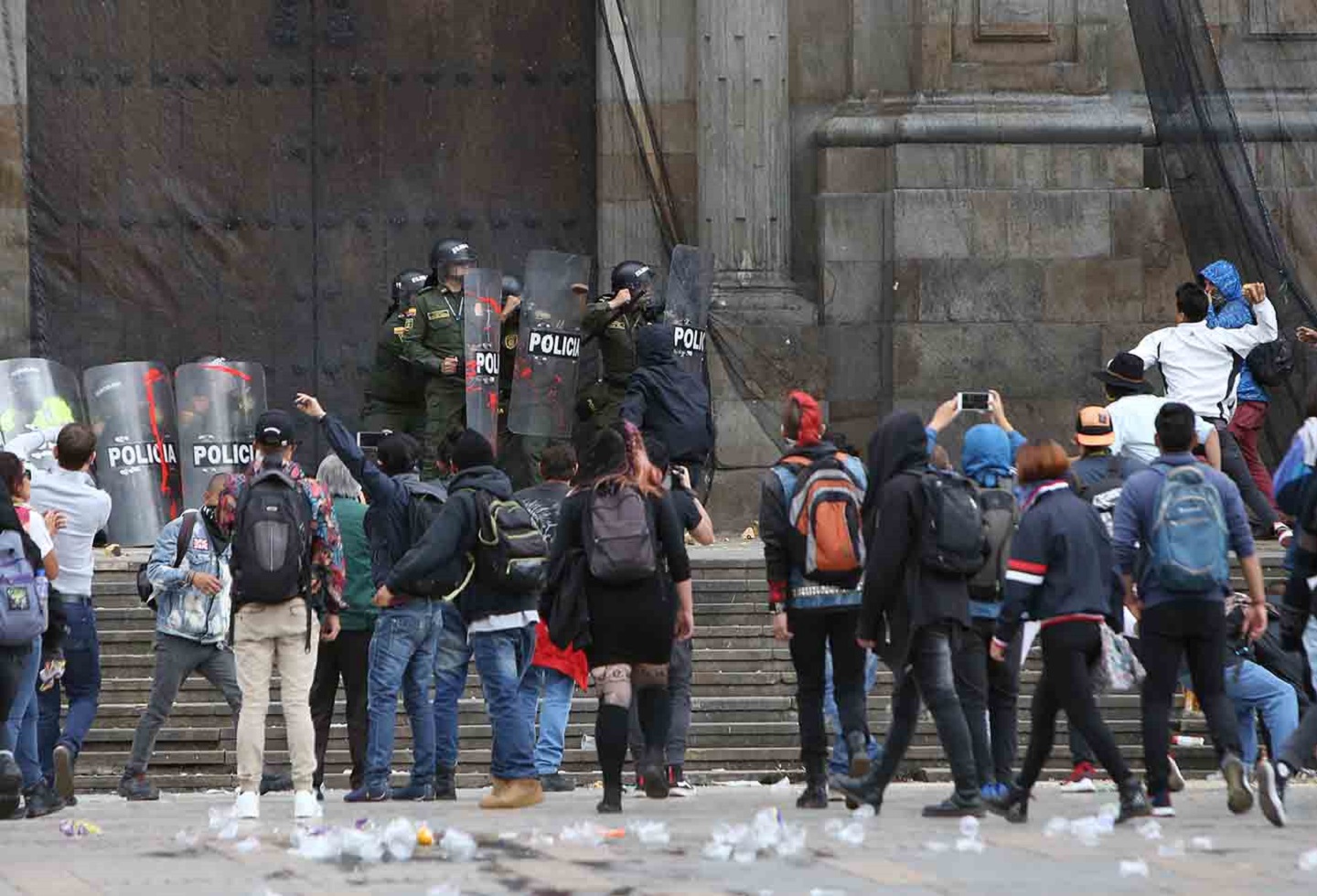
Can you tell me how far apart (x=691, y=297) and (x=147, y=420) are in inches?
128

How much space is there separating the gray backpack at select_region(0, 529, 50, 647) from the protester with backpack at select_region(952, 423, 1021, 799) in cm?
347

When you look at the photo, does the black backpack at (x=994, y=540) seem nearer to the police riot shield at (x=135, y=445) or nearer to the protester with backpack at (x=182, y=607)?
the protester with backpack at (x=182, y=607)

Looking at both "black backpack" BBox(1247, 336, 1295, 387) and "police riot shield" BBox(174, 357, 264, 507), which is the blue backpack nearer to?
"black backpack" BBox(1247, 336, 1295, 387)

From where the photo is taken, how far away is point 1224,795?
10961 millimetres

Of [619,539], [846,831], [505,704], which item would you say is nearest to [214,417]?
[505,704]

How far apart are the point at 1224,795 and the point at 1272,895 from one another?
3.21 meters

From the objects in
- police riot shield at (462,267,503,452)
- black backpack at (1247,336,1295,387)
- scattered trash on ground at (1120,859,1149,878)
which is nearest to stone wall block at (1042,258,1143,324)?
black backpack at (1247,336,1295,387)

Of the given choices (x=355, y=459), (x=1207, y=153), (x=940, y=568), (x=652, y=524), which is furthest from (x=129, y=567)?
(x=1207, y=153)

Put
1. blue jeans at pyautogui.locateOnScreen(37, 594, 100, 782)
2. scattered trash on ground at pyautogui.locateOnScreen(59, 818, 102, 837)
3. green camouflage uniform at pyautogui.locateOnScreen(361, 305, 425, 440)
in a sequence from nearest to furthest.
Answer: scattered trash on ground at pyautogui.locateOnScreen(59, 818, 102, 837), blue jeans at pyautogui.locateOnScreen(37, 594, 100, 782), green camouflage uniform at pyautogui.locateOnScreen(361, 305, 425, 440)

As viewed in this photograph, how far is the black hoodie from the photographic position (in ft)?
34.0

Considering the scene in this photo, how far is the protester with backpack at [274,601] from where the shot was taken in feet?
33.4

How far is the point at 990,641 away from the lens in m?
10.5

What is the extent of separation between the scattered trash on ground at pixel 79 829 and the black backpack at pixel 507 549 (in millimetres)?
1778

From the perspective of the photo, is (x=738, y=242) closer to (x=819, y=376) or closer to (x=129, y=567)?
(x=819, y=376)
